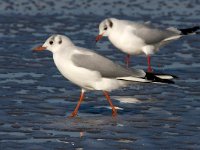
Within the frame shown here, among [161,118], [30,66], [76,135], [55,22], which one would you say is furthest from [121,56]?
[76,135]

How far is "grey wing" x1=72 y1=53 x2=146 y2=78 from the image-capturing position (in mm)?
11250

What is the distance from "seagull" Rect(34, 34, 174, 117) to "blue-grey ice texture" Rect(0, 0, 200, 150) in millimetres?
429

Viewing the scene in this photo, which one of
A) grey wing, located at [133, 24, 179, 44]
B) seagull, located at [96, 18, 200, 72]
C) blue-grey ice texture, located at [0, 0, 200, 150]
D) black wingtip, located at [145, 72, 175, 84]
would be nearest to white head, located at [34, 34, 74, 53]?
blue-grey ice texture, located at [0, 0, 200, 150]

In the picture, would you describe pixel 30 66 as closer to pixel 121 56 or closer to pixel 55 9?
pixel 121 56

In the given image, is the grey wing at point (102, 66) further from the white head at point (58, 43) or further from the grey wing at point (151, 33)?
the grey wing at point (151, 33)

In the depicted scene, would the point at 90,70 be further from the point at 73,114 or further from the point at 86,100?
the point at 86,100

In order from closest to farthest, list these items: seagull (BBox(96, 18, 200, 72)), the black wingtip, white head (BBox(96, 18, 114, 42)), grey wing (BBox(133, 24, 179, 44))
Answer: the black wingtip, white head (BBox(96, 18, 114, 42)), seagull (BBox(96, 18, 200, 72)), grey wing (BBox(133, 24, 179, 44))

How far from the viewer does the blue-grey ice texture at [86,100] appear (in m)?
9.50

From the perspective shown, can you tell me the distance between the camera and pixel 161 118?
10.9 meters

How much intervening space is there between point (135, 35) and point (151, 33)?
0.51 meters

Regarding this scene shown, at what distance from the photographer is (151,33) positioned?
16.0 m

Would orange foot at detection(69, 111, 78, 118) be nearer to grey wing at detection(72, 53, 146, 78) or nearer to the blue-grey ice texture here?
the blue-grey ice texture

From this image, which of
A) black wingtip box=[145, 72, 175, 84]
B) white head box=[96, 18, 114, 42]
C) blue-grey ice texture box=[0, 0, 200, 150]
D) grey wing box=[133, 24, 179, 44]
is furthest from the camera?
grey wing box=[133, 24, 179, 44]

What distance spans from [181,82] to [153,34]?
240 cm
